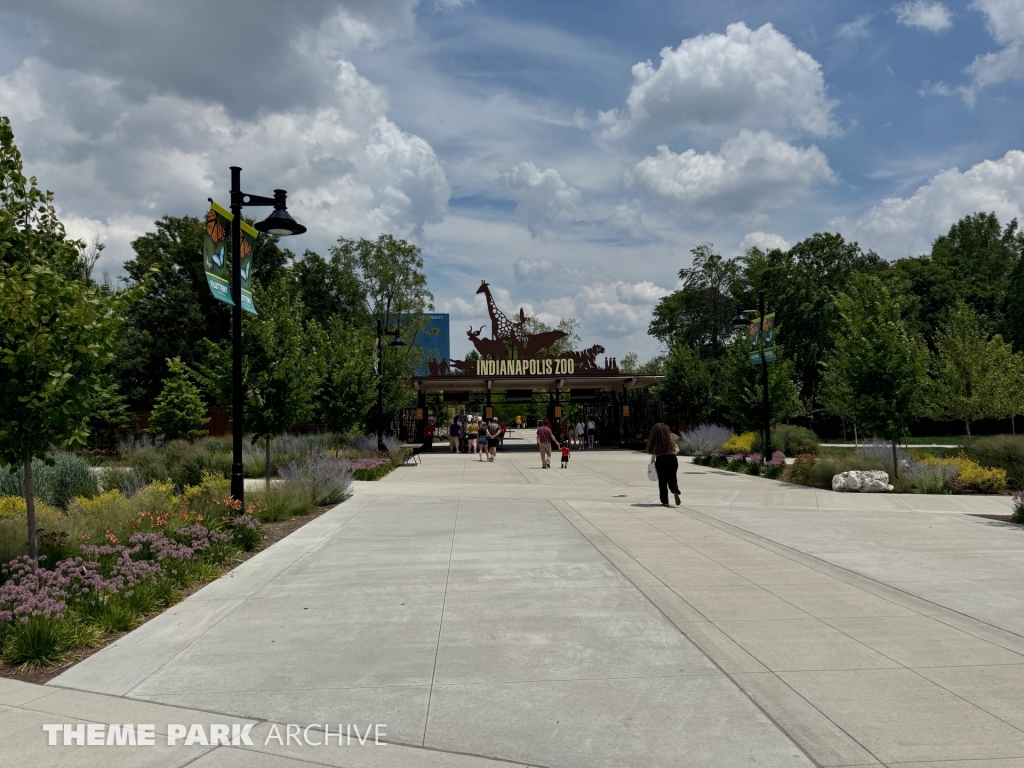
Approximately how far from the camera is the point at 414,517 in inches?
500

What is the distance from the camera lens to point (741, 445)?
2664cm

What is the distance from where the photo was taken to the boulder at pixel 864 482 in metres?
16.4

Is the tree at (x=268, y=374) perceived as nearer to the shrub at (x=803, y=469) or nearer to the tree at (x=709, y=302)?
the shrub at (x=803, y=469)

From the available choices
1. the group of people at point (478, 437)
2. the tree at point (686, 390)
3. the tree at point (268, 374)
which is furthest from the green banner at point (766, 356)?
the tree at point (686, 390)

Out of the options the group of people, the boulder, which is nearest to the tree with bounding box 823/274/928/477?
the boulder

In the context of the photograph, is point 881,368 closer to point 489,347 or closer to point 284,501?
point 284,501

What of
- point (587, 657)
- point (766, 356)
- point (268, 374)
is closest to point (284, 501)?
point (268, 374)

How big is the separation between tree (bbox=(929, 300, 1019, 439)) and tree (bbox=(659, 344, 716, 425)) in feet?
32.9

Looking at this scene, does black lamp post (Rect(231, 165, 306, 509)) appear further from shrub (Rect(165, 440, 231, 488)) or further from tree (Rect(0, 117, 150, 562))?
shrub (Rect(165, 440, 231, 488))

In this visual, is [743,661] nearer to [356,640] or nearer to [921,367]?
[356,640]

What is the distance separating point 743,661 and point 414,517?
8.25 metres

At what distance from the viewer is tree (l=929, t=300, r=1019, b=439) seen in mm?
34125

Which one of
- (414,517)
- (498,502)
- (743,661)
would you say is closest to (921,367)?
(498,502)

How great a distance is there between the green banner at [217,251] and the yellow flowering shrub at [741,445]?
1967 centimetres
